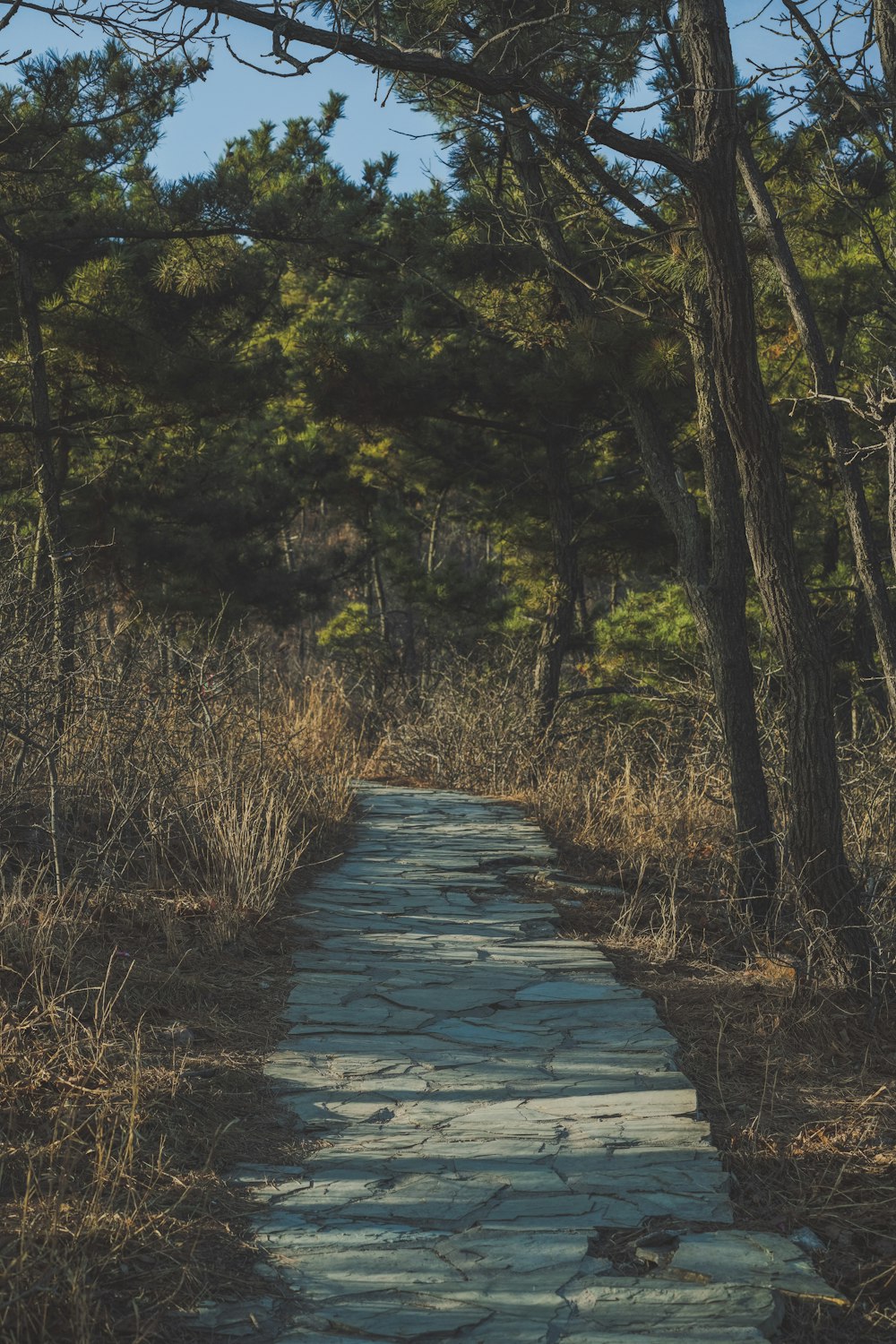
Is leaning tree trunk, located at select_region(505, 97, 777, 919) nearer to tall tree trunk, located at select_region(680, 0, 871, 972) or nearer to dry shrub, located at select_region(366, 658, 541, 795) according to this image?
tall tree trunk, located at select_region(680, 0, 871, 972)

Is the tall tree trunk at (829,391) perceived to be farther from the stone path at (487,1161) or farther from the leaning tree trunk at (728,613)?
the stone path at (487,1161)

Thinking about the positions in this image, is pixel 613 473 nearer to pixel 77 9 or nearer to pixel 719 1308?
pixel 77 9

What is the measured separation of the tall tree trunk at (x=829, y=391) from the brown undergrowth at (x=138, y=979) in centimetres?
352

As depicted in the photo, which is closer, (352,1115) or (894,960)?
(352,1115)

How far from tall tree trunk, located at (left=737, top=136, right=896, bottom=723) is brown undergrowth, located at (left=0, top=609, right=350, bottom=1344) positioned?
352 cm

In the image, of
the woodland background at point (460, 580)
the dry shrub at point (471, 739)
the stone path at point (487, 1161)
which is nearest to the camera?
the stone path at point (487, 1161)

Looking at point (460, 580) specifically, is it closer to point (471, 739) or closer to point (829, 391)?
point (471, 739)

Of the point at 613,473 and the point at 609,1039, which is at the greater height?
the point at 613,473

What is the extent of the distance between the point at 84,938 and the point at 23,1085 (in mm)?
1531

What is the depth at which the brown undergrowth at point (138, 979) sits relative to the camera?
8.96ft

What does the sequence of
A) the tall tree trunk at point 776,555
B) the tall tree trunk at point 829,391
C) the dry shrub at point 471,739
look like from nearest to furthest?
the tall tree trunk at point 776,555 < the tall tree trunk at point 829,391 < the dry shrub at point 471,739

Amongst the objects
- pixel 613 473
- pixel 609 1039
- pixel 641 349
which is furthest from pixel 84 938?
pixel 613 473

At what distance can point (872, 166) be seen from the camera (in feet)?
32.9

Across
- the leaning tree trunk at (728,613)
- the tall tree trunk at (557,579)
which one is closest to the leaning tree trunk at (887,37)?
the leaning tree trunk at (728,613)
